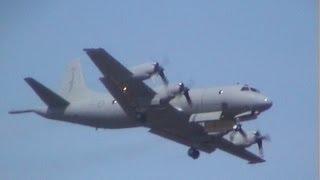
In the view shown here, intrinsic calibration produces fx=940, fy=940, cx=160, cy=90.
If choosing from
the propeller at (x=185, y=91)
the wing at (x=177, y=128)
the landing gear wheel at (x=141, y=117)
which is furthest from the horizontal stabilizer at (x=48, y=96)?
the propeller at (x=185, y=91)

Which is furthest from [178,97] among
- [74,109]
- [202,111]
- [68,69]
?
[68,69]

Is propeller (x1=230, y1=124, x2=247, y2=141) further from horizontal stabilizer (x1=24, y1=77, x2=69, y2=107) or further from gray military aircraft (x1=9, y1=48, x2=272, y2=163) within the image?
horizontal stabilizer (x1=24, y1=77, x2=69, y2=107)

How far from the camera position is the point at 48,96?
48.9m

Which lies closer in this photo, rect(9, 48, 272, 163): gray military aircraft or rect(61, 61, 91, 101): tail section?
rect(9, 48, 272, 163): gray military aircraft

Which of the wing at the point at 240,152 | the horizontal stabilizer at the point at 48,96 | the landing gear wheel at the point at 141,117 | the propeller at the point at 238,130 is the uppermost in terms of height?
the horizontal stabilizer at the point at 48,96

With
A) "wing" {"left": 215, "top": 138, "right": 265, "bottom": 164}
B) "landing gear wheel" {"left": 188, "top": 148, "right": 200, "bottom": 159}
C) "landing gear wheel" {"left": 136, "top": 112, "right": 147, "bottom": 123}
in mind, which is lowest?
"wing" {"left": 215, "top": 138, "right": 265, "bottom": 164}

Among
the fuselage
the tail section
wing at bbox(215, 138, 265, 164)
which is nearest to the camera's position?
the fuselage

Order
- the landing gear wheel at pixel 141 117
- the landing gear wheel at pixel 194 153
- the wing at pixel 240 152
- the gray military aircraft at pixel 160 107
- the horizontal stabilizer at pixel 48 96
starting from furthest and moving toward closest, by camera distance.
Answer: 1. the wing at pixel 240 152
2. the landing gear wheel at pixel 194 153
3. the horizontal stabilizer at pixel 48 96
4. the landing gear wheel at pixel 141 117
5. the gray military aircraft at pixel 160 107

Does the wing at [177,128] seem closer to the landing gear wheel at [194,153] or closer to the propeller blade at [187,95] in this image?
the landing gear wheel at [194,153]

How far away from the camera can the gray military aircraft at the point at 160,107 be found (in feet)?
147

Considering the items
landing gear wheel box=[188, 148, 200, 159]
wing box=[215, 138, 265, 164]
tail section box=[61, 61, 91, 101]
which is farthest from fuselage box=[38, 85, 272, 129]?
wing box=[215, 138, 265, 164]

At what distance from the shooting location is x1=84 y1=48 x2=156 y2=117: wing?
43656 mm

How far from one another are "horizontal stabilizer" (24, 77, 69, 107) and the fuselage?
321mm

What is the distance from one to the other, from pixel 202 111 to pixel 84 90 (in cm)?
956
